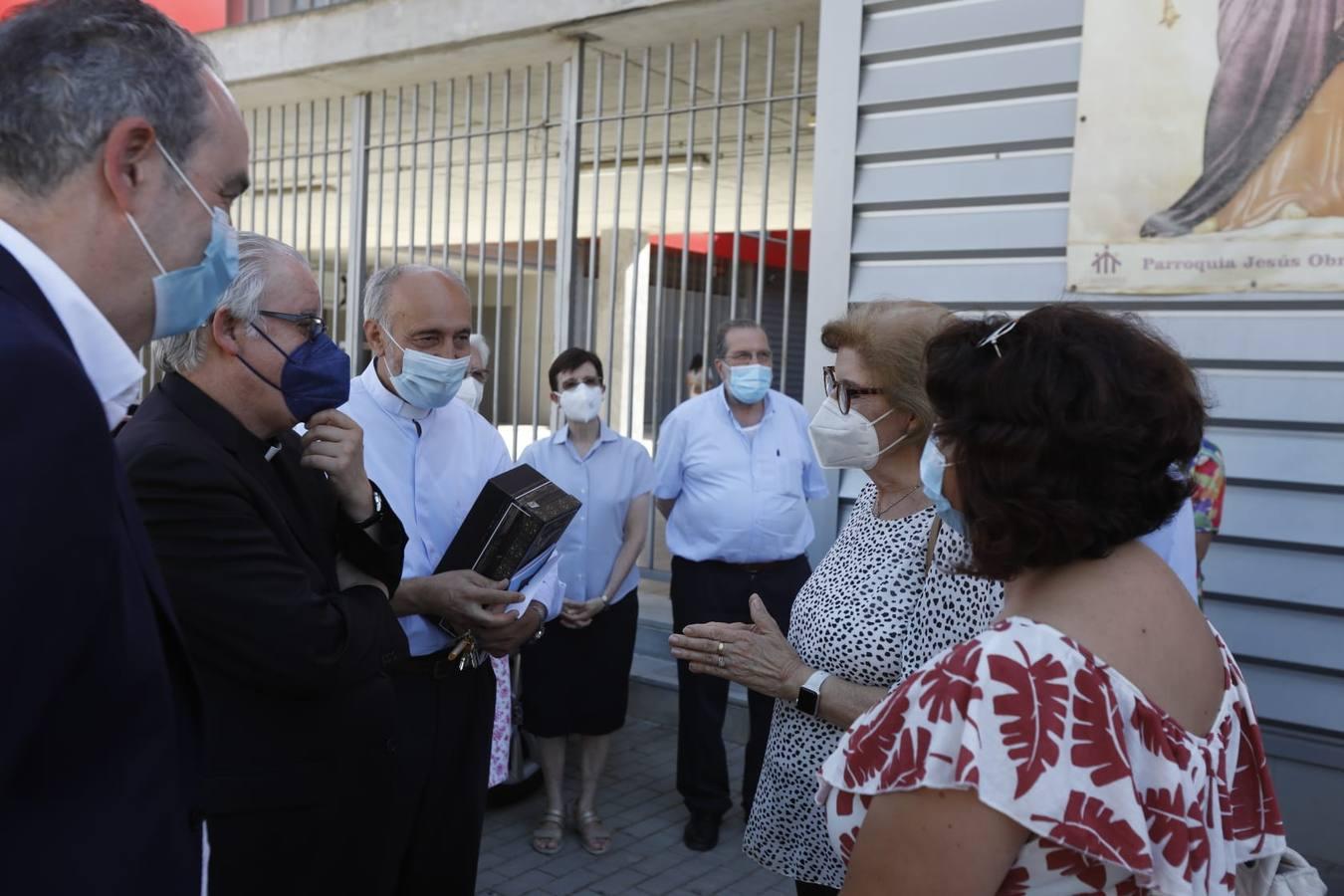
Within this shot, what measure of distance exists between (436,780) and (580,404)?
2455mm

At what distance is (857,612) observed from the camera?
225 cm

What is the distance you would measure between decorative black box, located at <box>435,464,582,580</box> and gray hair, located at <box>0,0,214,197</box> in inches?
57.2

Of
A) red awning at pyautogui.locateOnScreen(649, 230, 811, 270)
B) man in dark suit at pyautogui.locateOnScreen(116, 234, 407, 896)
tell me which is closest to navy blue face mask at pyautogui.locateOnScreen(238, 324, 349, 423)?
man in dark suit at pyautogui.locateOnScreen(116, 234, 407, 896)

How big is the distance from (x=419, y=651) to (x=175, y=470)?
3.21 feet

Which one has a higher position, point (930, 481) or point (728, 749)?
point (930, 481)

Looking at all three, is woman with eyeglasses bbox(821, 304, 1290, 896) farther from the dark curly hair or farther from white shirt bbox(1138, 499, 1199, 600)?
white shirt bbox(1138, 499, 1199, 600)

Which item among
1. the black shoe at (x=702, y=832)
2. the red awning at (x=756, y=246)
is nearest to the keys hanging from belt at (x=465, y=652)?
the black shoe at (x=702, y=832)

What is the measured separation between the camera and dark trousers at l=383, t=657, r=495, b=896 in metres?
2.61

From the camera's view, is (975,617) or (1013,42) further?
(1013,42)

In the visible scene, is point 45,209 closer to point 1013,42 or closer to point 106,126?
point 106,126

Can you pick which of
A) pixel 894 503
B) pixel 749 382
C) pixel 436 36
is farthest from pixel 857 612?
pixel 436 36

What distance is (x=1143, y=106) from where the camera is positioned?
443 centimetres

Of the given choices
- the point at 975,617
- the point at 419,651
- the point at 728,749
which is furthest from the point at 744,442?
the point at 975,617

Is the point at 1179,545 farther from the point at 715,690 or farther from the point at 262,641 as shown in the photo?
the point at 715,690
